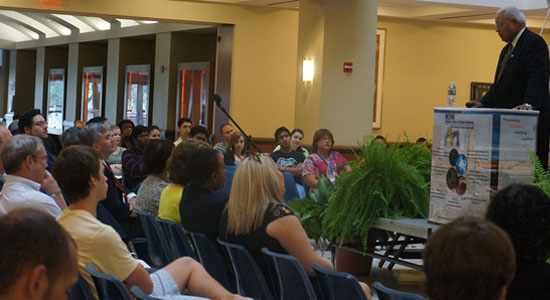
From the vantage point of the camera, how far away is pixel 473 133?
15.3 feet

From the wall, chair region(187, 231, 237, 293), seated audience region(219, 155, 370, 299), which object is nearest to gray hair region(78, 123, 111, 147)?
chair region(187, 231, 237, 293)

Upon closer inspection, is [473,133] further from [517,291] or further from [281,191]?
[517,291]

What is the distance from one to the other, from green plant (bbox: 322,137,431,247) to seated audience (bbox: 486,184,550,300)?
2.66m

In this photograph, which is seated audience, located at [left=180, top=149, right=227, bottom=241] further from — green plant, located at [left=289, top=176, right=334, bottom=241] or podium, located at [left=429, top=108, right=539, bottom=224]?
green plant, located at [left=289, top=176, right=334, bottom=241]

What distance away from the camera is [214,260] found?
4434 millimetres

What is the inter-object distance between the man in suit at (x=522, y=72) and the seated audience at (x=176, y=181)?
192cm

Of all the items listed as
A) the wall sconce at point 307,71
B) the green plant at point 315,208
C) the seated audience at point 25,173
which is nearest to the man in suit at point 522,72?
the green plant at point 315,208

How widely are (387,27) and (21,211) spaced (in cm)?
1362

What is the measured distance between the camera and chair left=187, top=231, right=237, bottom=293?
173 inches

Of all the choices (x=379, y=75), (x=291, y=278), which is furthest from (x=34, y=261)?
(x=379, y=75)

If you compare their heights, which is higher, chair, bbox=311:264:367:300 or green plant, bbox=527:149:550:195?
green plant, bbox=527:149:550:195

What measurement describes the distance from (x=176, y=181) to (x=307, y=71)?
750 centimetres

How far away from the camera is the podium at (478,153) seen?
4.56 meters

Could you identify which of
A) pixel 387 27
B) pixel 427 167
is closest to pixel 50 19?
pixel 387 27
